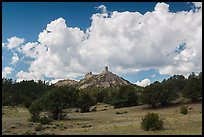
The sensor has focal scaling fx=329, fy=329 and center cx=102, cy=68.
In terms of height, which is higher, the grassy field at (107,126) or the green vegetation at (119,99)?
the green vegetation at (119,99)

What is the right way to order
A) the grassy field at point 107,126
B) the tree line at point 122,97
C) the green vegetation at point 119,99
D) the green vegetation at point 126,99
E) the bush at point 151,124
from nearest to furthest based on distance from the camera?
the grassy field at point 107,126 < the bush at point 151,124 < the green vegetation at point 119,99 < the tree line at point 122,97 < the green vegetation at point 126,99

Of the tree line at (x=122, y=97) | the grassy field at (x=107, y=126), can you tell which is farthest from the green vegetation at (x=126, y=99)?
the grassy field at (x=107, y=126)

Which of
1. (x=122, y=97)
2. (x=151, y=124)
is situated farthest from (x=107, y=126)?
(x=122, y=97)

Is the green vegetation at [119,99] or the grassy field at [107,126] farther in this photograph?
the green vegetation at [119,99]

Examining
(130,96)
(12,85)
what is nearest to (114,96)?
(130,96)

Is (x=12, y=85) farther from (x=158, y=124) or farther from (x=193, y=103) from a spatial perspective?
(x=158, y=124)

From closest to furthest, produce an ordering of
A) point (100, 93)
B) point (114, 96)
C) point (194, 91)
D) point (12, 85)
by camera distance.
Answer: point (194, 91) < point (114, 96) < point (100, 93) < point (12, 85)

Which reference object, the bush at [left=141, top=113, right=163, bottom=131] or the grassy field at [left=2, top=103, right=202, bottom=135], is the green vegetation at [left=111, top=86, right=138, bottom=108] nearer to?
the grassy field at [left=2, top=103, right=202, bottom=135]

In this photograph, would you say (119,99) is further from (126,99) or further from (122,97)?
(126,99)

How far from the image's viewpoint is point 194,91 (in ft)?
201

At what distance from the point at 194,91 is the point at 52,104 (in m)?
29.2

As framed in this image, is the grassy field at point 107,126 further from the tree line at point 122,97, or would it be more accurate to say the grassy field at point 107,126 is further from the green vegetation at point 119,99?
the tree line at point 122,97

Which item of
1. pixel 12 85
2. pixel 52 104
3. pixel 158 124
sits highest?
pixel 12 85

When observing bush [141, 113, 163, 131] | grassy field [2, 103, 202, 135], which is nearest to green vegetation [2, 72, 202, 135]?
bush [141, 113, 163, 131]
